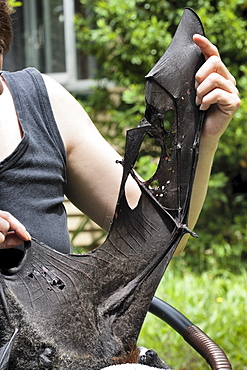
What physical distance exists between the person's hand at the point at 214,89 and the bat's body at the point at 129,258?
0.10ft

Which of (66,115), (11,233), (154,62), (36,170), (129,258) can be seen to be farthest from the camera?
(154,62)

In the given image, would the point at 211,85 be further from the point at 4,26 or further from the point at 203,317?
the point at 203,317

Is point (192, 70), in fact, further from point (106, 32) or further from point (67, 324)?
point (106, 32)

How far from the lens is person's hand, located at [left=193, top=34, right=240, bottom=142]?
4.69 feet

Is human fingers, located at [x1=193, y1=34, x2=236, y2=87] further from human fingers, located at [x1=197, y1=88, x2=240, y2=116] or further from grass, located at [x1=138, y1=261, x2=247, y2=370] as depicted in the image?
grass, located at [x1=138, y1=261, x2=247, y2=370]

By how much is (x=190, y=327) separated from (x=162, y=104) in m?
0.76

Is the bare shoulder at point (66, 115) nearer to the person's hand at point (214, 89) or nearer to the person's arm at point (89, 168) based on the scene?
the person's arm at point (89, 168)

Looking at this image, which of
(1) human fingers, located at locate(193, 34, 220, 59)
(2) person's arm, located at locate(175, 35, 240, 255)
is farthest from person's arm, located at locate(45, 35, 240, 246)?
(1) human fingers, located at locate(193, 34, 220, 59)

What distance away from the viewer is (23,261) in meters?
1.38

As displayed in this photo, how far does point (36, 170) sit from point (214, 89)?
59 cm

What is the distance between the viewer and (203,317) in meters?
3.60

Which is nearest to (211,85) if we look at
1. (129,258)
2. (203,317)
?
(129,258)

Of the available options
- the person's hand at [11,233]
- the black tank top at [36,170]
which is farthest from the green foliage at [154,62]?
the person's hand at [11,233]

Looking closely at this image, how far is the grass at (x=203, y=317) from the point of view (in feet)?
10.6
